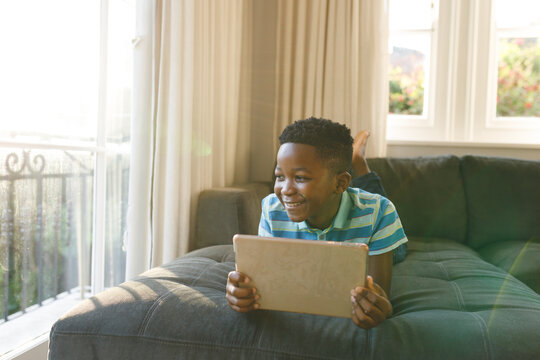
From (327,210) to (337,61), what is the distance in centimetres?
163

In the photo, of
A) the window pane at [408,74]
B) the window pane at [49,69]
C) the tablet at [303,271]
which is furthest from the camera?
the window pane at [408,74]

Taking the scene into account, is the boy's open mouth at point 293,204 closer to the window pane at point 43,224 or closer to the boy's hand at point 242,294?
the boy's hand at point 242,294

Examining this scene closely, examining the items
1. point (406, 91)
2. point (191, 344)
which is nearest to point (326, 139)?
point (191, 344)

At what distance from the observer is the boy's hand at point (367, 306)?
0.92 meters

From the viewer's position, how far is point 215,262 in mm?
1564

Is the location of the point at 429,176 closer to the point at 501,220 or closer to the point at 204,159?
the point at 501,220

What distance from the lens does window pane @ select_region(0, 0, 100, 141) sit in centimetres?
161

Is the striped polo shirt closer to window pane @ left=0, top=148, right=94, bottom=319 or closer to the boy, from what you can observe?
the boy

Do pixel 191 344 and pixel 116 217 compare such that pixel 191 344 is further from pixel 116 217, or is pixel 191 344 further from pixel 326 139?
pixel 116 217

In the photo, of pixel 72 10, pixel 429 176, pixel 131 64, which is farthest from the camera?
pixel 429 176

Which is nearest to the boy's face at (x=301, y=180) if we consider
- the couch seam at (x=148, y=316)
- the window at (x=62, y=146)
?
the couch seam at (x=148, y=316)

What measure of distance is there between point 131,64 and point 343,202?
1.32 meters

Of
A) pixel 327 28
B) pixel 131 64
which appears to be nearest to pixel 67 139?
pixel 131 64

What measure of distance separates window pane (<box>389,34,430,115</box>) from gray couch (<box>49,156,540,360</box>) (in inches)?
47.9
